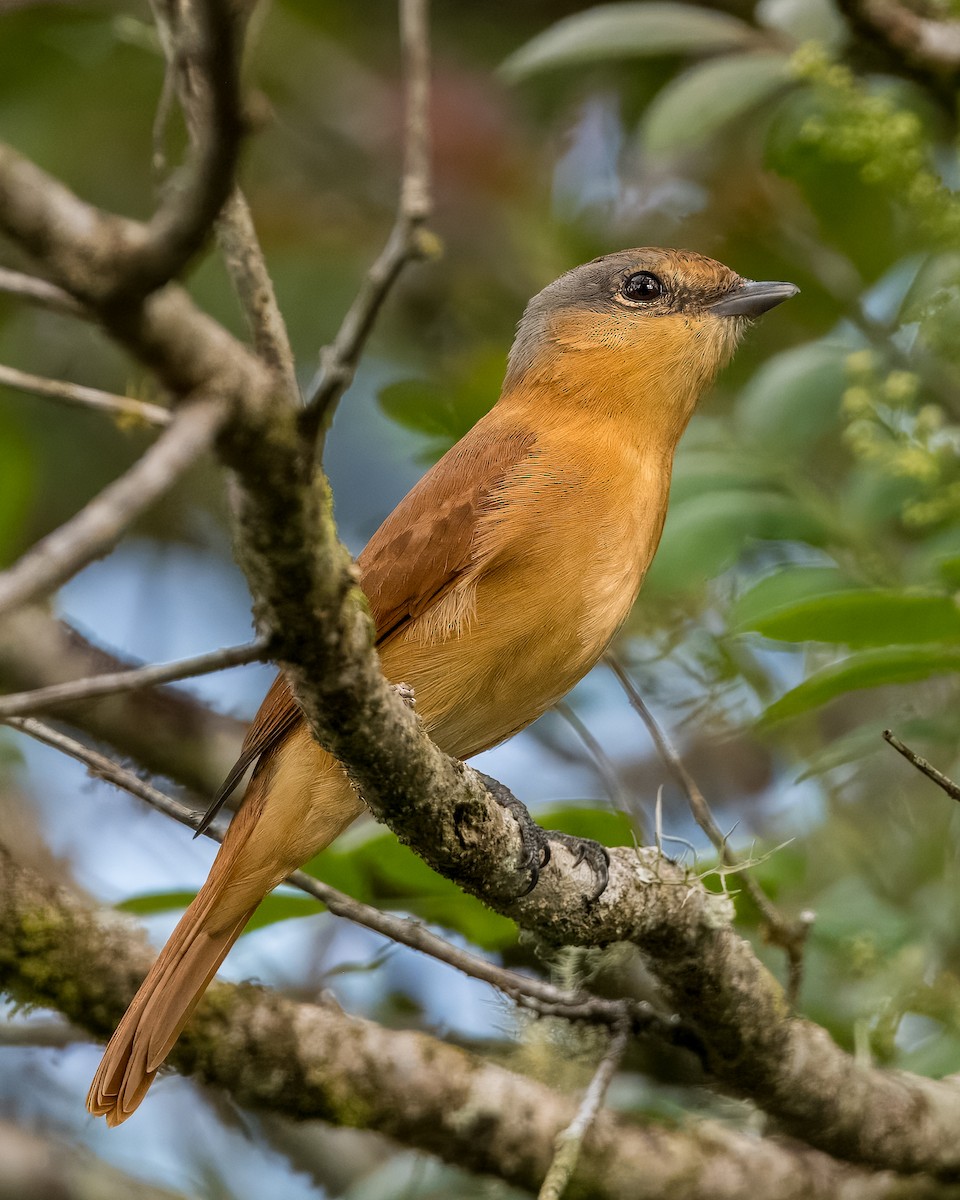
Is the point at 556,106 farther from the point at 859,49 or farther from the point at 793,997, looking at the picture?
the point at 793,997

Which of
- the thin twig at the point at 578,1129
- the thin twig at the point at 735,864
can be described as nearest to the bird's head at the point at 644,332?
the thin twig at the point at 735,864

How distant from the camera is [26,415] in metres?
5.48

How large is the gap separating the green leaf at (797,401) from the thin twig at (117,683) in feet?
8.11

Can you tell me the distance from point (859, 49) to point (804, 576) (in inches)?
80.7

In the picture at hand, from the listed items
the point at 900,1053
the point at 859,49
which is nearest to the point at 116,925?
the point at 900,1053

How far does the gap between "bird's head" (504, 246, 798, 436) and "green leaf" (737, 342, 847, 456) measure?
26cm

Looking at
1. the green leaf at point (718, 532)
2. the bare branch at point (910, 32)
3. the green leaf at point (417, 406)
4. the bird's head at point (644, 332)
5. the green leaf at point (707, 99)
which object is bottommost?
the green leaf at point (718, 532)

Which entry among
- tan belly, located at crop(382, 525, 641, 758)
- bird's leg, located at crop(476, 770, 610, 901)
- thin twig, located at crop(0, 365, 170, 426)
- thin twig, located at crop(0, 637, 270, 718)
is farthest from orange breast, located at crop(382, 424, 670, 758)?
thin twig, located at crop(0, 365, 170, 426)

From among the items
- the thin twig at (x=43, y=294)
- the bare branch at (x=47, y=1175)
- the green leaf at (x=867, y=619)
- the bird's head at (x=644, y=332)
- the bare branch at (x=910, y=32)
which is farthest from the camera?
the bare branch at (x=910, y=32)

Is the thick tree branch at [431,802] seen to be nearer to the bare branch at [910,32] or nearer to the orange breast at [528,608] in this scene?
the orange breast at [528,608]

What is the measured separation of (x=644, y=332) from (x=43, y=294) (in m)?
3.01

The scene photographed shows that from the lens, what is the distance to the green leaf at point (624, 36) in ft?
12.8

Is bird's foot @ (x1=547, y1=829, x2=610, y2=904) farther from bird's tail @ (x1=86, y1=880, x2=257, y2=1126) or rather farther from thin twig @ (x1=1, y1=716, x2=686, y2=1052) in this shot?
bird's tail @ (x1=86, y1=880, x2=257, y2=1126)

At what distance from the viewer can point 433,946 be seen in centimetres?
301
